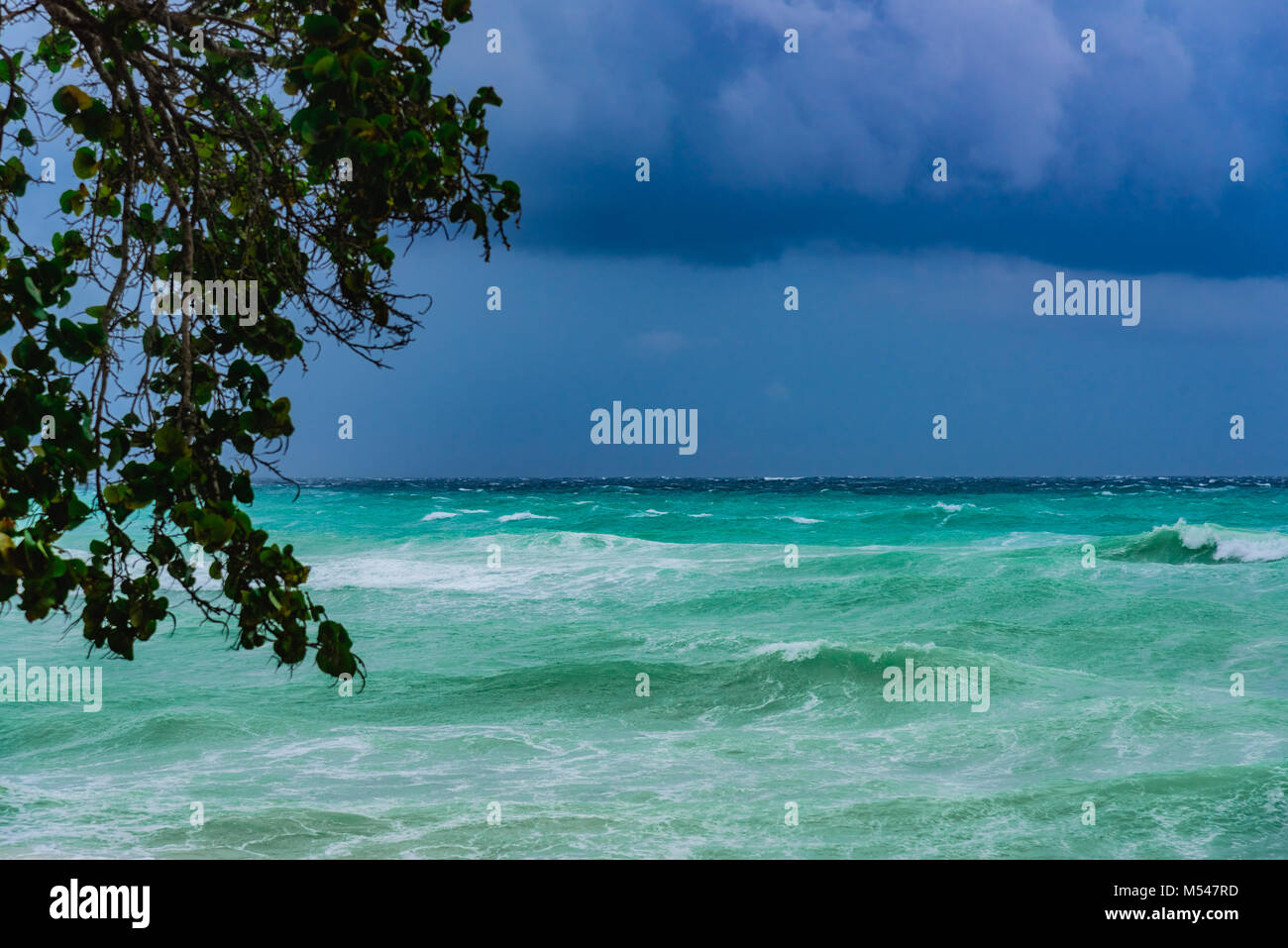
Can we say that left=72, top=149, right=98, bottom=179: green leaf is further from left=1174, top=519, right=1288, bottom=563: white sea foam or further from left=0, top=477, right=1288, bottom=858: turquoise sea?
left=1174, top=519, right=1288, bottom=563: white sea foam

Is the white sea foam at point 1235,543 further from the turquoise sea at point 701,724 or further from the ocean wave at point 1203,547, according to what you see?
the turquoise sea at point 701,724

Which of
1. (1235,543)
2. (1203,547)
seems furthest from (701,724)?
(1235,543)

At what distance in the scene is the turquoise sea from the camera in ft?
26.3

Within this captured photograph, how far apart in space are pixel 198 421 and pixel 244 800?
5891 mm

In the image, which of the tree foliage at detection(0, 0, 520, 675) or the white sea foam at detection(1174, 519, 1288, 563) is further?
the white sea foam at detection(1174, 519, 1288, 563)

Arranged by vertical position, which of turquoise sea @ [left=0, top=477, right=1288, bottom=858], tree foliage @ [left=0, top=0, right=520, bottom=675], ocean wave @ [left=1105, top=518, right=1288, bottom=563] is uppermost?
tree foliage @ [left=0, top=0, right=520, bottom=675]

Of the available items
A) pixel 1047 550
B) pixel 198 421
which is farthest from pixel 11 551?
pixel 1047 550

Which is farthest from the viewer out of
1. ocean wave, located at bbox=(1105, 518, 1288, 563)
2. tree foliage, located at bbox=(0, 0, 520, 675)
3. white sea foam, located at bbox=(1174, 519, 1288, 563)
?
ocean wave, located at bbox=(1105, 518, 1288, 563)

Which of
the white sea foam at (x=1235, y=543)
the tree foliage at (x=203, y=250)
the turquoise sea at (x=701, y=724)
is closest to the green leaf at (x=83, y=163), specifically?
the tree foliage at (x=203, y=250)

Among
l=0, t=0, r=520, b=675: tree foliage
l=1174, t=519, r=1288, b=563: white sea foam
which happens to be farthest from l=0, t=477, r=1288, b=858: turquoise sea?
l=0, t=0, r=520, b=675: tree foliage

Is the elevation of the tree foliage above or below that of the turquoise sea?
above

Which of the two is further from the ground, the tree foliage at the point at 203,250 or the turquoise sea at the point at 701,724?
the tree foliage at the point at 203,250

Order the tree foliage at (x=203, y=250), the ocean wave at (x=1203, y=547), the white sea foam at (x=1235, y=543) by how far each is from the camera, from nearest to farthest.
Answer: the tree foliage at (x=203, y=250)
the white sea foam at (x=1235, y=543)
the ocean wave at (x=1203, y=547)

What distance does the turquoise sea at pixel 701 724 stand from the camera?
803 centimetres
